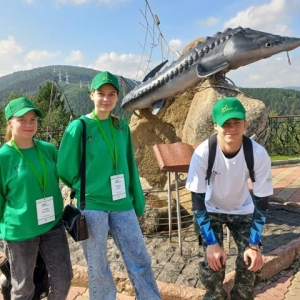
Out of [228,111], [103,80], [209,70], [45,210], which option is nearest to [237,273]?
[228,111]

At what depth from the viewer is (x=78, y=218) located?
2070 millimetres

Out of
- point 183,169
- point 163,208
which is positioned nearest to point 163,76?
point 163,208

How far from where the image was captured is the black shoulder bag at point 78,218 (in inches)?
80.8

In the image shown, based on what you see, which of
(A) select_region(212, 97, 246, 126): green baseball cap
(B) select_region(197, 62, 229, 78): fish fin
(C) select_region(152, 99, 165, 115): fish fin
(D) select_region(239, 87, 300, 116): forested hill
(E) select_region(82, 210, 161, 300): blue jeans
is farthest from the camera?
(D) select_region(239, 87, 300, 116): forested hill

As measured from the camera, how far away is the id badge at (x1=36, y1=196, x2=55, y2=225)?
2104 millimetres

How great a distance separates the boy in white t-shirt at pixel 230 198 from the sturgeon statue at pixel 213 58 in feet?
8.56

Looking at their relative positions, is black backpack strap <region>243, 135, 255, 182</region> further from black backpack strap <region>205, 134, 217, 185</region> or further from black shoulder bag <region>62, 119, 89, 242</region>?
black shoulder bag <region>62, 119, 89, 242</region>

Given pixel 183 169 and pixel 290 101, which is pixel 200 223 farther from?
pixel 290 101

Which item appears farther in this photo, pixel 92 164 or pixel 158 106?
pixel 158 106

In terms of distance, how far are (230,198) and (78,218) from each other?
960 millimetres

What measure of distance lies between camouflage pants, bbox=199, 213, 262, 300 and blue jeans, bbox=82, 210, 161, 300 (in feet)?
1.17

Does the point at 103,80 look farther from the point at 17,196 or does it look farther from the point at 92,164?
the point at 17,196

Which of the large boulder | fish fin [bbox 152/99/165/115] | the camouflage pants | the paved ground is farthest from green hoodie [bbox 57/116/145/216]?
fish fin [bbox 152/99/165/115]

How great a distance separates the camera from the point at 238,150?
7.18ft
